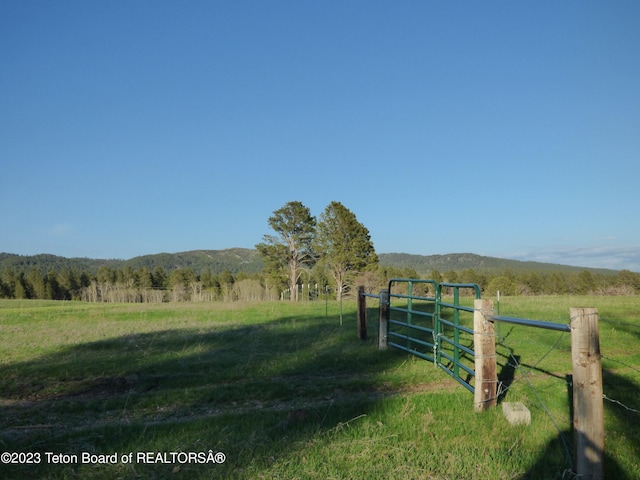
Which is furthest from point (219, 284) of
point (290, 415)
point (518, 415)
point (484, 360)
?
point (518, 415)

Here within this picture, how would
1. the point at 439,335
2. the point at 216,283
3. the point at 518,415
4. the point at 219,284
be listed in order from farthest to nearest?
1. the point at 216,283
2. the point at 219,284
3. the point at 439,335
4. the point at 518,415

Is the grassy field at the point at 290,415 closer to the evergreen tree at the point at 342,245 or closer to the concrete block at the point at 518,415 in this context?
the concrete block at the point at 518,415

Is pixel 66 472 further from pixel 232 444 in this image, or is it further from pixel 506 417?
pixel 506 417

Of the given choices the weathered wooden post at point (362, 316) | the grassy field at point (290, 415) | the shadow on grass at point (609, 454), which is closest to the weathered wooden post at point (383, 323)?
the grassy field at point (290, 415)

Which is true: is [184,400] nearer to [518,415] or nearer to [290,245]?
[518,415]

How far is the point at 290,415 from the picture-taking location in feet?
17.1

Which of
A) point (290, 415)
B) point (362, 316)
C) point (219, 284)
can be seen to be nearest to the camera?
point (290, 415)

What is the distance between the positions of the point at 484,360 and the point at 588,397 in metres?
2.09

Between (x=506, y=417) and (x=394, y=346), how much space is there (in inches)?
227

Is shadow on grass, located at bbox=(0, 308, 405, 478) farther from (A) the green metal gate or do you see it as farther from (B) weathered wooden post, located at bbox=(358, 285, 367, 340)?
(A) the green metal gate

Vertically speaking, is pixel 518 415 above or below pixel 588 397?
below

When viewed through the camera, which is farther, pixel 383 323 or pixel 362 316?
pixel 362 316

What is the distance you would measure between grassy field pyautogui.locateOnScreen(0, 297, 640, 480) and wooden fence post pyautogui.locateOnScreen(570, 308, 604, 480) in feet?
1.18

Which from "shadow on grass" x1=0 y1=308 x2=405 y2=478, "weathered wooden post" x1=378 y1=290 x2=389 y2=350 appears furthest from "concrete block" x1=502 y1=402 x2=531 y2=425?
"weathered wooden post" x1=378 y1=290 x2=389 y2=350
